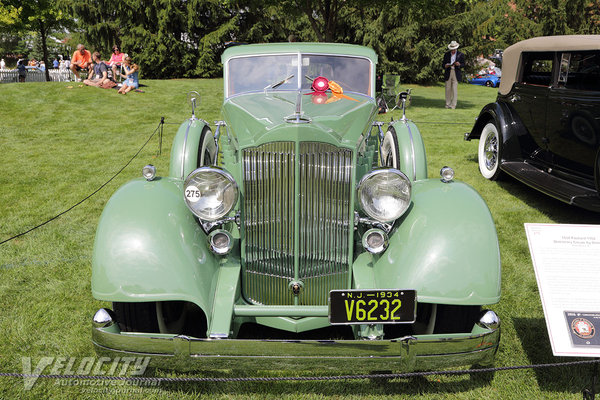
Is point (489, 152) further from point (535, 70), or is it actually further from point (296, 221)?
point (296, 221)

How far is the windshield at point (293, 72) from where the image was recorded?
12.6 feet

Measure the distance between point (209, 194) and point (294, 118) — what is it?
687mm

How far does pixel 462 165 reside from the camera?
805 centimetres

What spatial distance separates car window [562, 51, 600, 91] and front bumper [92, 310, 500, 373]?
4.72 meters

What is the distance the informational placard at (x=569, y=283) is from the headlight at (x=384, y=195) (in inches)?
28.8

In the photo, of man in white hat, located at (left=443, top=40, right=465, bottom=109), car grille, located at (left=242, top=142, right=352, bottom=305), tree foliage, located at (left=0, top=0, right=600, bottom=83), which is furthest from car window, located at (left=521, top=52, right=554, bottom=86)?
tree foliage, located at (left=0, top=0, right=600, bottom=83)

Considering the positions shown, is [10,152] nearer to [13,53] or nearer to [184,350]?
[184,350]

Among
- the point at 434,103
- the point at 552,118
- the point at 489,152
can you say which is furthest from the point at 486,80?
the point at 552,118

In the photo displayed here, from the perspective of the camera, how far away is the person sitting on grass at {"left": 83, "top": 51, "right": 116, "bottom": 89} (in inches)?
578

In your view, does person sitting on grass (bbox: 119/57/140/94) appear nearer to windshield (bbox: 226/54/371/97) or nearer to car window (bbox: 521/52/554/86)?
windshield (bbox: 226/54/371/97)

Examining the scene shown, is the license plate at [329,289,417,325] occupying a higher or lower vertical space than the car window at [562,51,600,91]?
lower

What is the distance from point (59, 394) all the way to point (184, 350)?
106 centimetres

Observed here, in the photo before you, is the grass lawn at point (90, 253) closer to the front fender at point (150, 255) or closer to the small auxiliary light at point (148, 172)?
the front fender at point (150, 255)

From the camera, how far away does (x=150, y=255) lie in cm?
247
